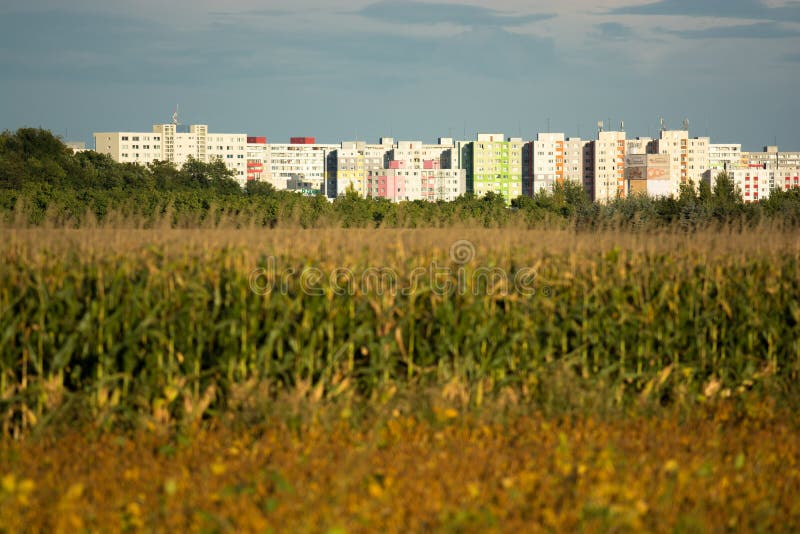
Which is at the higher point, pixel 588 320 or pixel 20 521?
pixel 588 320

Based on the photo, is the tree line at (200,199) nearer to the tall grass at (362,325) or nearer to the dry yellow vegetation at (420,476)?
the tall grass at (362,325)

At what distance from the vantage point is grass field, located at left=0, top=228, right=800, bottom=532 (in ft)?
21.5

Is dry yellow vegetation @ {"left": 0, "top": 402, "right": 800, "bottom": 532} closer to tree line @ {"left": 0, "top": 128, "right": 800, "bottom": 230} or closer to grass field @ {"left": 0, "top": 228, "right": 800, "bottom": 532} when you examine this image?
grass field @ {"left": 0, "top": 228, "right": 800, "bottom": 532}

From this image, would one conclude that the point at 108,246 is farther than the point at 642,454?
Yes

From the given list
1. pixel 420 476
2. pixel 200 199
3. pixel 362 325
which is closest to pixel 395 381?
pixel 362 325

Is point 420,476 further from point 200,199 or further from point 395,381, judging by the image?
point 200,199

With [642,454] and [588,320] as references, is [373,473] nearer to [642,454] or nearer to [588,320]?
[642,454]

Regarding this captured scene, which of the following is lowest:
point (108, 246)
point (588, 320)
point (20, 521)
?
point (20, 521)

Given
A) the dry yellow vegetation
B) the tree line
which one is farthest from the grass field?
the tree line

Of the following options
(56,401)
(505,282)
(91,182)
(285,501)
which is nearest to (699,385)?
(505,282)

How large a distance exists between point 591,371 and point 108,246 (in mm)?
5283

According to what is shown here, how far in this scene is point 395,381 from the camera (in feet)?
30.3

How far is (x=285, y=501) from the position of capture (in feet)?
21.1

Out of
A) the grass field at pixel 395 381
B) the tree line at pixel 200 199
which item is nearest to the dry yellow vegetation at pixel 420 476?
the grass field at pixel 395 381
